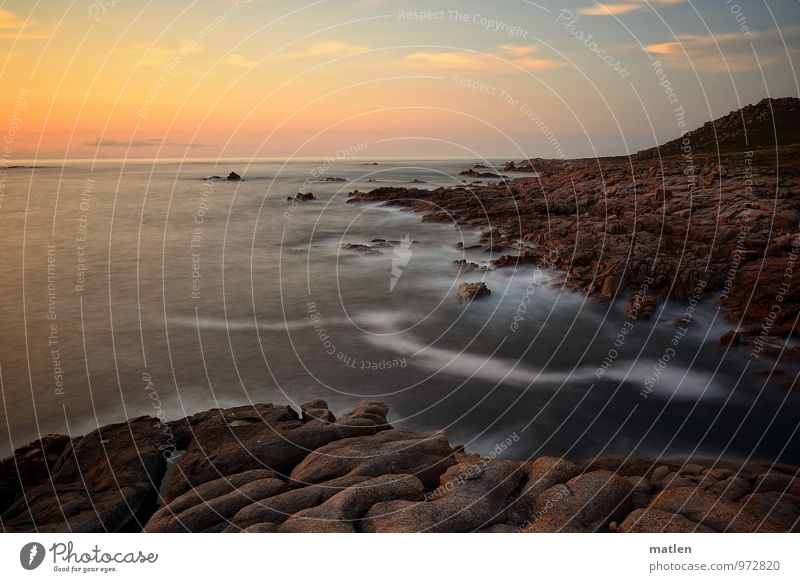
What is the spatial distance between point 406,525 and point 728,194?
2065cm

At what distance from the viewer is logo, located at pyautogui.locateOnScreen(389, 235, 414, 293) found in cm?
1841

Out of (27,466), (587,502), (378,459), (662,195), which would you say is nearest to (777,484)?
(587,502)

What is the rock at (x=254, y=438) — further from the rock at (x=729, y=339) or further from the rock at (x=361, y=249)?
the rock at (x=361, y=249)

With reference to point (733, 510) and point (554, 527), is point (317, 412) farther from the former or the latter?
point (733, 510)

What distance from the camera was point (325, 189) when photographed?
4291 cm

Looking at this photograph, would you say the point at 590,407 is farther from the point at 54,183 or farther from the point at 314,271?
the point at 54,183

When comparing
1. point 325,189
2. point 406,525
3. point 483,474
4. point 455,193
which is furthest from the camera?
point 325,189

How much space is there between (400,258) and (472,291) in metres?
5.51

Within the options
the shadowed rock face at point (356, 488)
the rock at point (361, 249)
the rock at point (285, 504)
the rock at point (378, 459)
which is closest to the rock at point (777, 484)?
the shadowed rock face at point (356, 488)

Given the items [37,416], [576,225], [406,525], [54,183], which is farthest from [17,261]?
[54,183]

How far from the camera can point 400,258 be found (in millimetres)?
20797

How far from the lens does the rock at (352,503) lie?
6637 millimetres

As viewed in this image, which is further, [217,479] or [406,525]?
[217,479]
